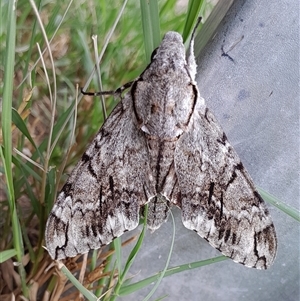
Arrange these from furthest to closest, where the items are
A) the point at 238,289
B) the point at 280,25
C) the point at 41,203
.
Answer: the point at 238,289
the point at 41,203
the point at 280,25

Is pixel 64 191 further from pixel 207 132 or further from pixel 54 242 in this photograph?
pixel 207 132

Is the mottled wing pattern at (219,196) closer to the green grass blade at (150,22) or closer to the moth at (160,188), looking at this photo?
the moth at (160,188)

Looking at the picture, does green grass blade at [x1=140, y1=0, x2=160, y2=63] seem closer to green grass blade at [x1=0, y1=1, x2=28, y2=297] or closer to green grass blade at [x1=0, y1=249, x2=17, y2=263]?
green grass blade at [x1=0, y1=1, x2=28, y2=297]

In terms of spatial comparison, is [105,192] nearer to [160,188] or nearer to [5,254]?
[160,188]

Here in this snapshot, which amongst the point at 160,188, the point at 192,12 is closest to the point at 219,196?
the point at 160,188

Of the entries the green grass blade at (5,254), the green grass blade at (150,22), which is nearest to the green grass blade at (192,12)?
the green grass blade at (150,22)

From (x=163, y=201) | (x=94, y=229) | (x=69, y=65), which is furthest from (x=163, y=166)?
(x=69, y=65)

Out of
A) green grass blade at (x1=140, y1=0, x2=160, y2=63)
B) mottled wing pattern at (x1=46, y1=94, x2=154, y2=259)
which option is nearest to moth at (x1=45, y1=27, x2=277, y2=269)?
mottled wing pattern at (x1=46, y1=94, x2=154, y2=259)
